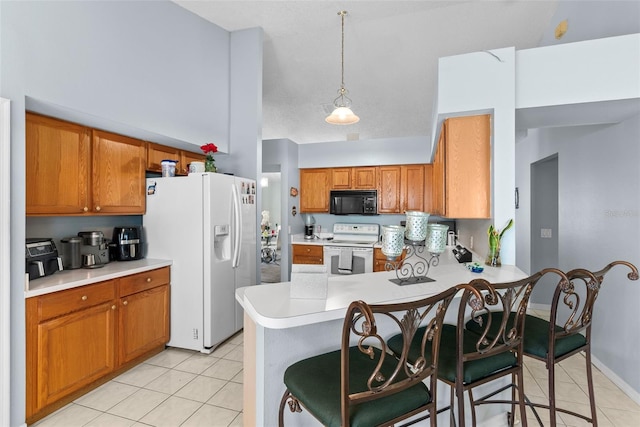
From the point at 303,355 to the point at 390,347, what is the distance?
1.32 ft

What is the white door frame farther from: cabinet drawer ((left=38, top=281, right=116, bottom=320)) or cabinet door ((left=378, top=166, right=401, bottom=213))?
cabinet door ((left=378, top=166, right=401, bottom=213))

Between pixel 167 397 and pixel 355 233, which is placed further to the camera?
pixel 355 233

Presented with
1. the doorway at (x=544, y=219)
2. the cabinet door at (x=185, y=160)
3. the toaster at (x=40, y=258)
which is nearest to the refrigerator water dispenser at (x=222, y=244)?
the cabinet door at (x=185, y=160)

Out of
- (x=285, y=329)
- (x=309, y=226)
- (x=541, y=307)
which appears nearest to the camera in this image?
(x=285, y=329)

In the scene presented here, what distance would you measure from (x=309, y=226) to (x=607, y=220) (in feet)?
13.4

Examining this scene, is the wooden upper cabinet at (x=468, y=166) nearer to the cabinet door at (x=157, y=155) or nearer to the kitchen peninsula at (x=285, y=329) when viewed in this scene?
the kitchen peninsula at (x=285, y=329)

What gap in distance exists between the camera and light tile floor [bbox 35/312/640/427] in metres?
1.94

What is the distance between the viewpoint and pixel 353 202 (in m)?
5.34

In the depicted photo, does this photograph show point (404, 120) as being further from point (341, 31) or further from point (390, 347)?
point (390, 347)

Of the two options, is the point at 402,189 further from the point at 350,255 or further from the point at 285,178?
the point at 285,178

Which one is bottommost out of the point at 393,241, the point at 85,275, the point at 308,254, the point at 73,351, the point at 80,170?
the point at 73,351

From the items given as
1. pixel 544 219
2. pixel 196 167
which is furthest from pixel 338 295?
pixel 544 219

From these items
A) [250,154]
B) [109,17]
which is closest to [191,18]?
[109,17]

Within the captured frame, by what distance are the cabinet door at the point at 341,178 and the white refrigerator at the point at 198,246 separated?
2.63 meters
